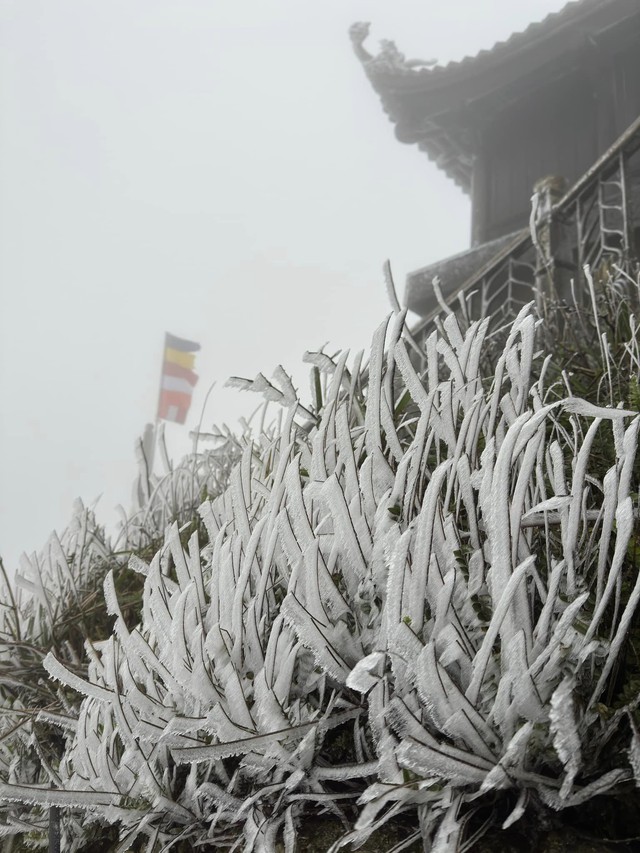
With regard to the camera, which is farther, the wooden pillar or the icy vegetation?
the wooden pillar

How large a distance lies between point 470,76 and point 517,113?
689mm

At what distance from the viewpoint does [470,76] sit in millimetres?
6820

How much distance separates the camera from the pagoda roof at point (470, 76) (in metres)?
6.03

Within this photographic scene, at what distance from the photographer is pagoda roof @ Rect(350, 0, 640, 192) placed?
6.03 m

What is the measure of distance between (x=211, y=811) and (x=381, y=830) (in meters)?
0.21

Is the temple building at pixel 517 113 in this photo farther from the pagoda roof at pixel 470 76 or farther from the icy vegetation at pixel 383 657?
the icy vegetation at pixel 383 657

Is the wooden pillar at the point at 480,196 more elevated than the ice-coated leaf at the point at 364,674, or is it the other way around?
the wooden pillar at the point at 480,196

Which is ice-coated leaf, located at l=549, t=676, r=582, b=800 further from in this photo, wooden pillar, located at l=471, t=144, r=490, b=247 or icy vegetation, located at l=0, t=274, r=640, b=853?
wooden pillar, located at l=471, t=144, r=490, b=247

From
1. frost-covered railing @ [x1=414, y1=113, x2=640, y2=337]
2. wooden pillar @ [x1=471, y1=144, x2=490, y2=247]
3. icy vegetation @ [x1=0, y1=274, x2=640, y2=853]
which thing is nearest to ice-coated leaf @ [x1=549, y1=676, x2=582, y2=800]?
icy vegetation @ [x1=0, y1=274, x2=640, y2=853]

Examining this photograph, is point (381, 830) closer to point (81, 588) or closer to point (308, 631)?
point (308, 631)

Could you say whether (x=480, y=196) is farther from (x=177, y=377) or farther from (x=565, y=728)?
(x=565, y=728)

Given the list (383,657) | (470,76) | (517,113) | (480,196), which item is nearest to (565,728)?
(383,657)

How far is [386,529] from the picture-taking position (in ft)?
2.83

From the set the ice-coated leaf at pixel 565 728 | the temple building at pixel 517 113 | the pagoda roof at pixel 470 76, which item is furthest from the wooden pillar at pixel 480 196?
the ice-coated leaf at pixel 565 728
